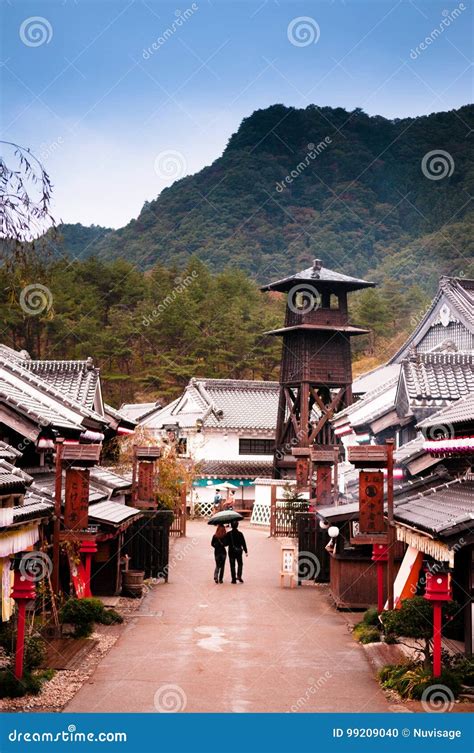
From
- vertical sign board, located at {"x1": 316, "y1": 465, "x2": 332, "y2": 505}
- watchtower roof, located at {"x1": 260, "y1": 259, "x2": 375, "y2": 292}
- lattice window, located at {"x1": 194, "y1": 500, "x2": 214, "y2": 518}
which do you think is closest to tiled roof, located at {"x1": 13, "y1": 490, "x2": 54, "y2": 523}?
vertical sign board, located at {"x1": 316, "y1": 465, "x2": 332, "y2": 505}

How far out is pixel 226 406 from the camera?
5391cm

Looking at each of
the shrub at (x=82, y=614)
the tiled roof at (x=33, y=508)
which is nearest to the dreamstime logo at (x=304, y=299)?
the tiled roof at (x=33, y=508)

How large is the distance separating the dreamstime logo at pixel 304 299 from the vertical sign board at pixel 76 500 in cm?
2737

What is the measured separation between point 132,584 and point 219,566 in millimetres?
3120

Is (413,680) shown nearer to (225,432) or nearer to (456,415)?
(456,415)

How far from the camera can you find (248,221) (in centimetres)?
10675

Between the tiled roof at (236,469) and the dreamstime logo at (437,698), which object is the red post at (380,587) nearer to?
the dreamstime logo at (437,698)

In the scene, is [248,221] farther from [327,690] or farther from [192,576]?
[327,690]

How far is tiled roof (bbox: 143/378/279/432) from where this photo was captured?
5269 cm

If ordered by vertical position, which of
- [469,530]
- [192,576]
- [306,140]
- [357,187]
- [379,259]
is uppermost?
[306,140]

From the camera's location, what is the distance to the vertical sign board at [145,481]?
24.0 meters

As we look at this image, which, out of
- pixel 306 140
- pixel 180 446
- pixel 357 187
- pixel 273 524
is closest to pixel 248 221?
pixel 357 187

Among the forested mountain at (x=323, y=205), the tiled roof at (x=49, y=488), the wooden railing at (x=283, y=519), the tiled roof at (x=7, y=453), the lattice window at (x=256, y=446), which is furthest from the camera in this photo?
the forested mountain at (x=323, y=205)

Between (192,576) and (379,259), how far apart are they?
7901 cm
